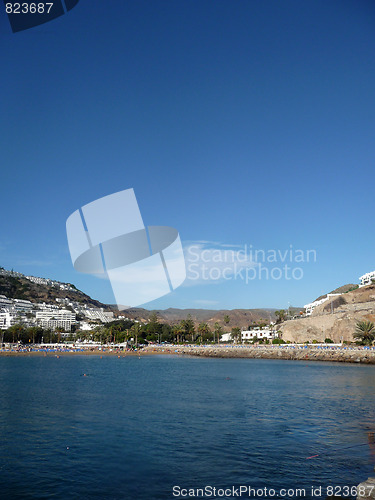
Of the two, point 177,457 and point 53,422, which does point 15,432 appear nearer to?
point 53,422

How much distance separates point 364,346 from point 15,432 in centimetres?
6262

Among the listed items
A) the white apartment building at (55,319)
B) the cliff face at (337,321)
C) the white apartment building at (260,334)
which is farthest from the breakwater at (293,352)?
the white apartment building at (55,319)

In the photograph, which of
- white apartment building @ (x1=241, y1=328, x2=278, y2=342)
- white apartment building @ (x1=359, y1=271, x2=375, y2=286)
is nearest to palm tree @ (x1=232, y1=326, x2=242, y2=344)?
white apartment building @ (x1=241, y1=328, x2=278, y2=342)

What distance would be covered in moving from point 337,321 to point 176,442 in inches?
2727

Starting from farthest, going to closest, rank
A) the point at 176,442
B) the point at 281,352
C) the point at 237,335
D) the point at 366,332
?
the point at 237,335, the point at 281,352, the point at 366,332, the point at 176,442

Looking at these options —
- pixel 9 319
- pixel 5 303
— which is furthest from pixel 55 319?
pixel 5 303

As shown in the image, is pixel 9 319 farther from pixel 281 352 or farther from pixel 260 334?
pixel 281 352

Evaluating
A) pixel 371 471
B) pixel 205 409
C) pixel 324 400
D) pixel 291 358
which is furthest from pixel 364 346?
pixel 371 471

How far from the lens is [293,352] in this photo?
70000 millimetres

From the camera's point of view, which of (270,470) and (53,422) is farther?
(53,422)

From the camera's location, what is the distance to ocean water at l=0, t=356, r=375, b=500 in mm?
10289

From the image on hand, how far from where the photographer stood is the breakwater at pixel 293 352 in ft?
193

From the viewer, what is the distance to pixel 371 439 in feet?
46.8

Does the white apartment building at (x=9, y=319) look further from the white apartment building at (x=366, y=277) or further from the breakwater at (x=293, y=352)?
the white apartment building at (x=366, y=277)
